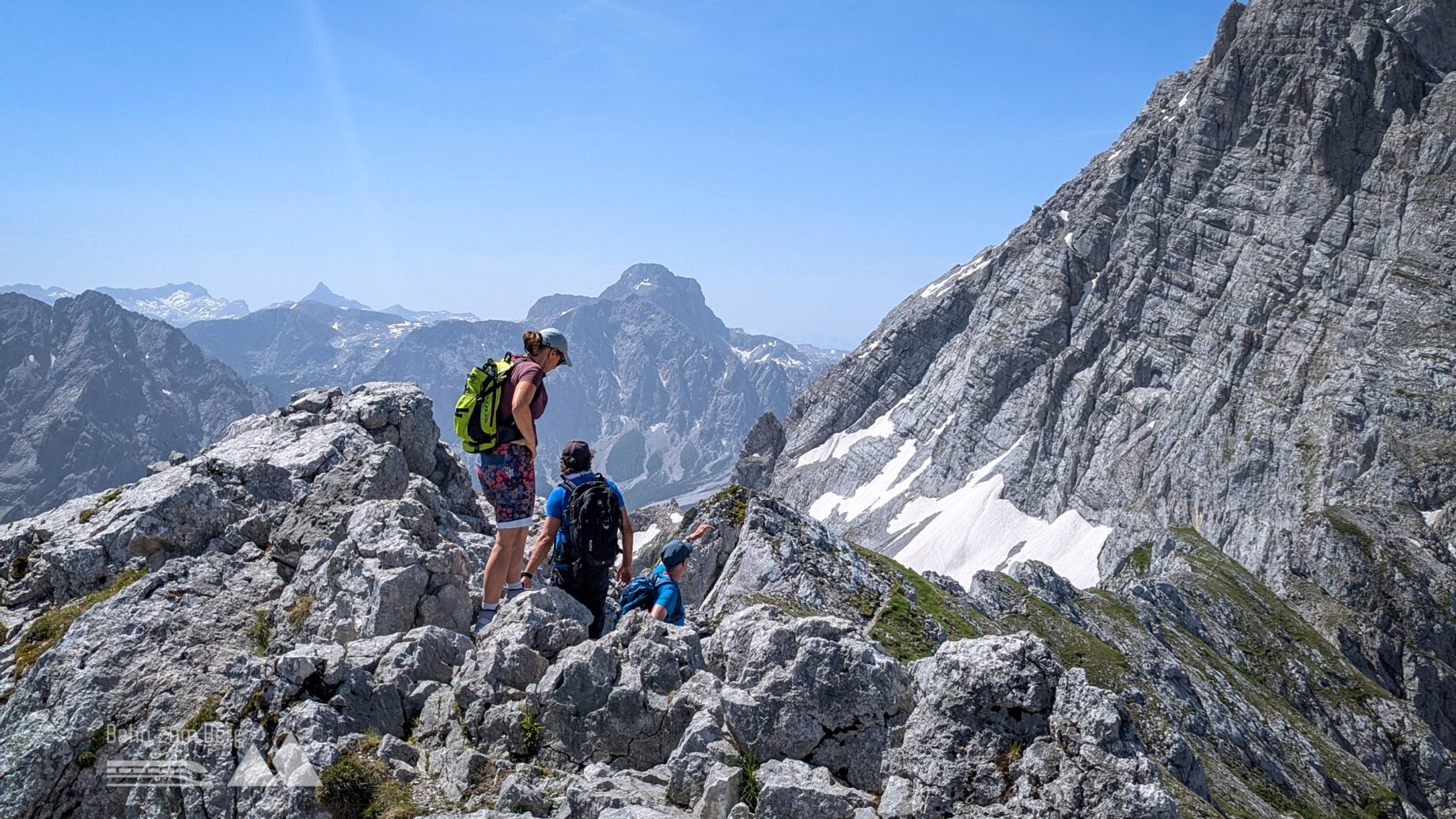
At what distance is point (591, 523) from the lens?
13773mm

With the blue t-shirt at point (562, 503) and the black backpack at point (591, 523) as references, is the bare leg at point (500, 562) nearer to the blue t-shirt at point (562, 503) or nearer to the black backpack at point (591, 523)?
the blue t-shirt at point (562, 503)

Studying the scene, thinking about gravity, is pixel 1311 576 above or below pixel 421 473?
below

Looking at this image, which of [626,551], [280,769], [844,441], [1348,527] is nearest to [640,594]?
[626,551]

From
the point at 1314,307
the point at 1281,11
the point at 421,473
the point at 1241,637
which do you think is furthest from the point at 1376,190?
the point at 421,473

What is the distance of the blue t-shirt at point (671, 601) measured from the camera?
1421 centimetres

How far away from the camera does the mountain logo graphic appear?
10633mm

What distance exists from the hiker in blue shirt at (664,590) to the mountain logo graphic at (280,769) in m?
5.22

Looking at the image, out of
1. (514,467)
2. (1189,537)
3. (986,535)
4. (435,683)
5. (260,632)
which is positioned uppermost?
(514,467)

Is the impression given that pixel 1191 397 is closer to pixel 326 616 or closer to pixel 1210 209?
pixel 1210 209

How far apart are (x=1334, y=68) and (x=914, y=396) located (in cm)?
8292

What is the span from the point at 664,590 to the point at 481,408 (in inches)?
188

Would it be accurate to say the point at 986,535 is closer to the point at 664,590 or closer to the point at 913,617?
the point at 913,617

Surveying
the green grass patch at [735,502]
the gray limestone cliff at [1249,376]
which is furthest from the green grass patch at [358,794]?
the gray limestone cliff at [1249,376]

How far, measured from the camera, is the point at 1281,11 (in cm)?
11581
